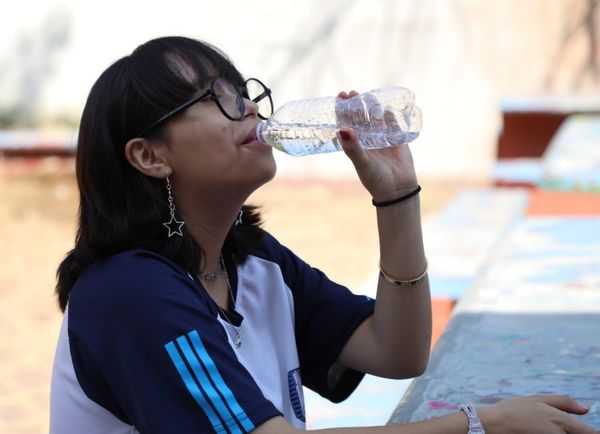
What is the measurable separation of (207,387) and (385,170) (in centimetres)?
60

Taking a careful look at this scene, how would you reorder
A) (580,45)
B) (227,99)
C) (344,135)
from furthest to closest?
(580,45), (227,99), (344,135)

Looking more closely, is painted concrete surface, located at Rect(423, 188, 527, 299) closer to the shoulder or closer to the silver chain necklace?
the silver chain necklace

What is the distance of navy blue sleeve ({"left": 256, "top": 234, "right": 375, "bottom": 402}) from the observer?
2105 mm

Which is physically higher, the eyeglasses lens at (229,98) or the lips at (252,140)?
the eyeglasses lens at (229,98)

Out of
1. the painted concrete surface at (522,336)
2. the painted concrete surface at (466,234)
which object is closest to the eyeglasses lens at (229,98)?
the painted concrete surface at (522,336)

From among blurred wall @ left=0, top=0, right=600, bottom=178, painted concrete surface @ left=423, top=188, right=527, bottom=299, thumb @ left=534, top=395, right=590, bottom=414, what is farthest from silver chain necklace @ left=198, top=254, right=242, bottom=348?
blurred wall @ left=0, top=0, right=600, bottom=178

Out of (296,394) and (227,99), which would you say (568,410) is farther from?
(227,99)

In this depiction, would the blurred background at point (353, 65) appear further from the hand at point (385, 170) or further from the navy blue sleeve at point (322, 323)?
the hand at point (385, 170)

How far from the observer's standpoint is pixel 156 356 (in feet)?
5.18

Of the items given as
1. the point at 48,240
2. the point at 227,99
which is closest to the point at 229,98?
the point at 227,99

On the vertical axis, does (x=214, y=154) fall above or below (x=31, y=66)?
below

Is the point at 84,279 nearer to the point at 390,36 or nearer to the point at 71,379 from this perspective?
the point at 71,379

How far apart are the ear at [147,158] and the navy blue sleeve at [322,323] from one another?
362mm

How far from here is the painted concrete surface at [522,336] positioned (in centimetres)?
206
